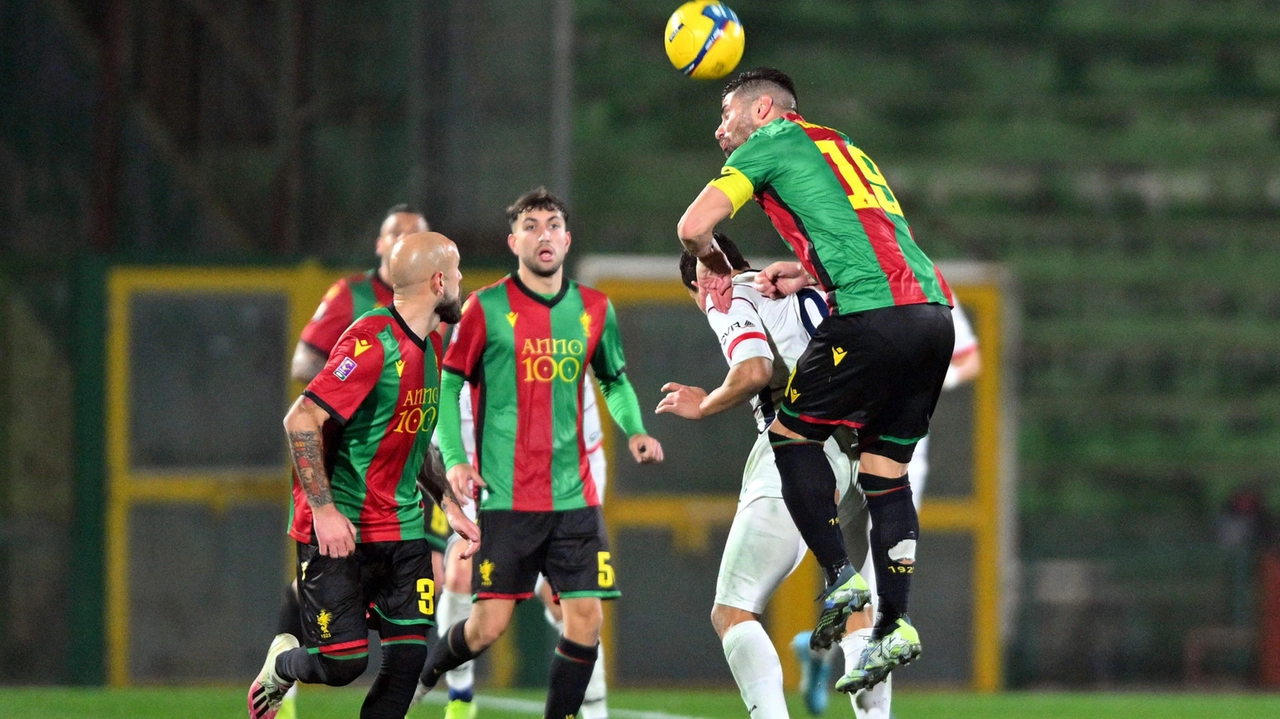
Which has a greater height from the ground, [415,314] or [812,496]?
[415,314]

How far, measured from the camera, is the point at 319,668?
5.29 meters

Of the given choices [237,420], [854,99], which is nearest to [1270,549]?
[854,99]

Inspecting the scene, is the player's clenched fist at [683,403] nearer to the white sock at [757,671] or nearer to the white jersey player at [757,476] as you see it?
the white jersey player at [757,476]

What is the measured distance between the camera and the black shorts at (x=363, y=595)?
5219 millimetres

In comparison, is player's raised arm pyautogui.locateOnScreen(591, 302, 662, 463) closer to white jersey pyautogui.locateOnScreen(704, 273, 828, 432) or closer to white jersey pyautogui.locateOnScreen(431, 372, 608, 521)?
white jersey pyautogui.locateOnScreen(431, 372, 608, 521)

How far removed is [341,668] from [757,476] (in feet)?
4.70

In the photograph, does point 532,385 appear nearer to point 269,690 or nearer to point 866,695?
point 269,690

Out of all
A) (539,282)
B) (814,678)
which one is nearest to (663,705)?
(814,678)

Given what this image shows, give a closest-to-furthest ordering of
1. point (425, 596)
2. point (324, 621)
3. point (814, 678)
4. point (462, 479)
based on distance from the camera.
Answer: point (324, 621)
point (425, 596)
point (462, 479)
point (814, 678)

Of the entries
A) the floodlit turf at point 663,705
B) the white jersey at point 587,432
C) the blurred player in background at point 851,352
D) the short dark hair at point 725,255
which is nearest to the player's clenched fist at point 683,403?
the blurred player in background at point 851,352

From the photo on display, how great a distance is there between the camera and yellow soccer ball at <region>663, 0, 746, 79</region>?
5641 mm

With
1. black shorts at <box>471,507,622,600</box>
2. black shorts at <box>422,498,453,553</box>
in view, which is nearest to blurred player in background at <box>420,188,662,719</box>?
black shorts at <box>471,507,622,600</box>

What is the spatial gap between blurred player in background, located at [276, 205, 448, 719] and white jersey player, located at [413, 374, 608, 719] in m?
0.17

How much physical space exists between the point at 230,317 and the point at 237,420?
2.00ft
